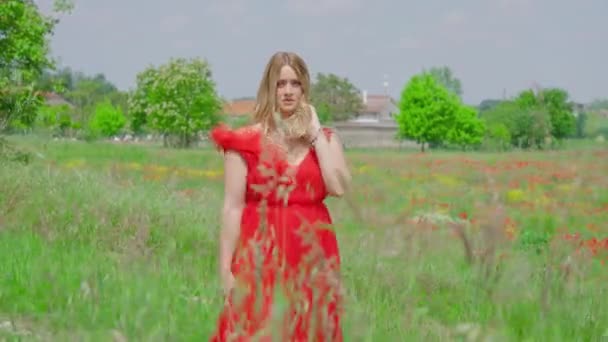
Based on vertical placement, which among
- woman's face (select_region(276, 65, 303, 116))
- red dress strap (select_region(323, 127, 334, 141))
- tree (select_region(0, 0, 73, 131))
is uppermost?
tree (select_region(0, 0, 73, 131))

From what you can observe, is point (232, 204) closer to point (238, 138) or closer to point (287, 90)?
point (238, 138)

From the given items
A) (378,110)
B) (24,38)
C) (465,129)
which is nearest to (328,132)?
(24,38)

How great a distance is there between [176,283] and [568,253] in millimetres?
3099

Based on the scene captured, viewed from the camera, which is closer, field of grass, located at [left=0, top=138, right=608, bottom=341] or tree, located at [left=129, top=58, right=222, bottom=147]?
field of grass, located at [left=0, top=138, right=608, bottom=341]

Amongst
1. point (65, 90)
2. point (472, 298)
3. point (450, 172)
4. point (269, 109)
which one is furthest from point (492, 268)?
point (450, 172)

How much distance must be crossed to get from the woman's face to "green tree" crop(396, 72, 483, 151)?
69407mm

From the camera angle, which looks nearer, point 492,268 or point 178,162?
point 492,268

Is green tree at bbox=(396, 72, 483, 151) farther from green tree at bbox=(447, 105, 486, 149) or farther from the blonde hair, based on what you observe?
the blonde hair

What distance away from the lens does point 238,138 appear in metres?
3.77

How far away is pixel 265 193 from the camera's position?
147 cm

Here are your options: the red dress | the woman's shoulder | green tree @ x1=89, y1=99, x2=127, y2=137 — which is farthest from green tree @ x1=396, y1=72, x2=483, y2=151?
the red dress

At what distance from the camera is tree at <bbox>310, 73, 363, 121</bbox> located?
96.8 m

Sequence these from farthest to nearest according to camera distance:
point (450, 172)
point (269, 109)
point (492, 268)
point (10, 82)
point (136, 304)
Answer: point (450, 172) < point (10, 82) < point (269, 109) < point (136, 304) < point (492, 268)

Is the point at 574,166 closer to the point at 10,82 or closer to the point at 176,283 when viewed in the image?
the point at 176,283
